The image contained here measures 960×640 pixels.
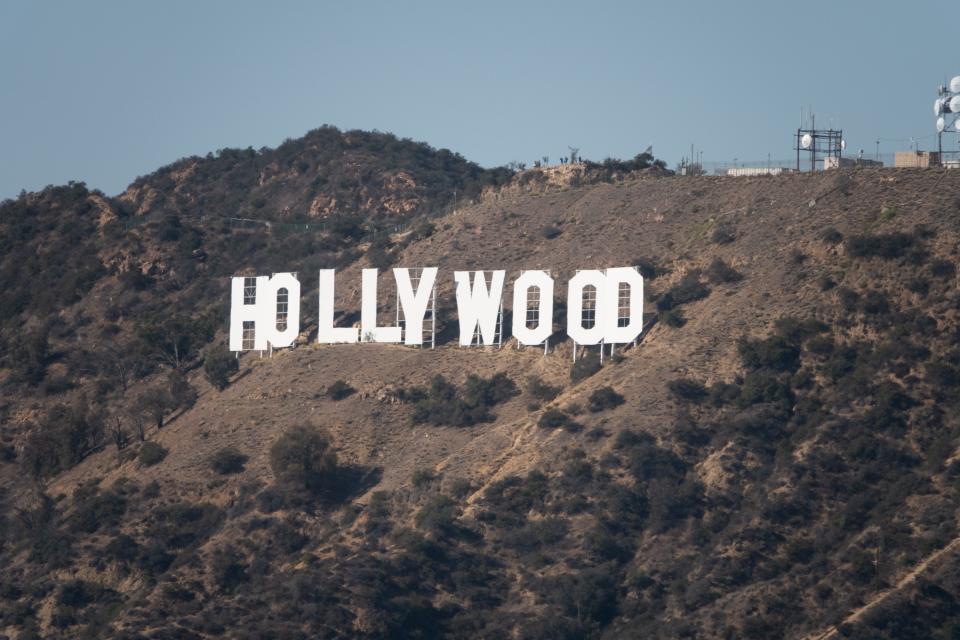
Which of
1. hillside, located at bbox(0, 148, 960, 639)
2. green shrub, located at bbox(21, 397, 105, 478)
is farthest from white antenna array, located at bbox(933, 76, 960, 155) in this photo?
green shrub, located at bbox(21, 397, 105, 478)

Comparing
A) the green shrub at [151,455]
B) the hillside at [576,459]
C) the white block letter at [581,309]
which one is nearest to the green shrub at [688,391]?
the hillside at [576,459]

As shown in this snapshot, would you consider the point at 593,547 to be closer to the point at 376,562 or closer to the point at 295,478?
the point at 376,562

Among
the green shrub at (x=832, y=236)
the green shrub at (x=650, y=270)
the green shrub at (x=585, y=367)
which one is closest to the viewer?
the green shrub at (x=585, y=367)

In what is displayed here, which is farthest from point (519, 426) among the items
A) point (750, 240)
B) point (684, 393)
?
point (750, 240)

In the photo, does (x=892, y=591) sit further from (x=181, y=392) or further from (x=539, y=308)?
(x=181, y=392)

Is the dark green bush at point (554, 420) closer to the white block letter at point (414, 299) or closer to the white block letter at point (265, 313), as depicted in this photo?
the white block letter at point (414, 299)

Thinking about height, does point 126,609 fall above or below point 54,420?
below
